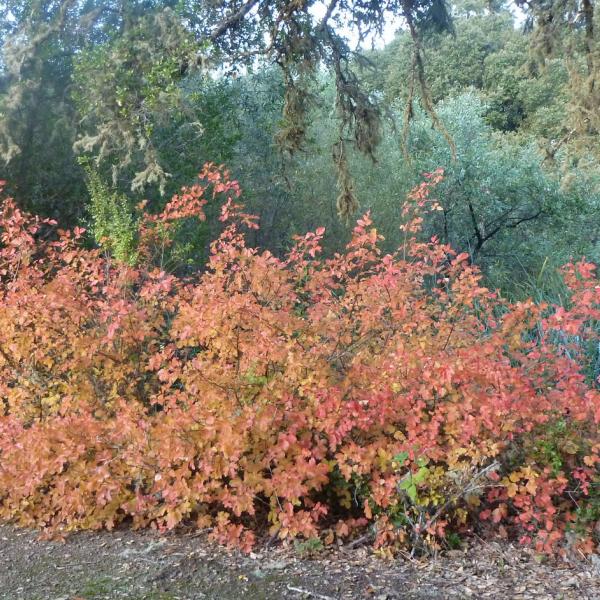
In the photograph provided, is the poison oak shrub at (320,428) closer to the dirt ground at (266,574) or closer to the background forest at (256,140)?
the dirt ground at (266,574)

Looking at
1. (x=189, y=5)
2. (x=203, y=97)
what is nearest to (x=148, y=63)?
(x=189, y=5)

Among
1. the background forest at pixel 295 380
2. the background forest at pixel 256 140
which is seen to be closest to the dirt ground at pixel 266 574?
the background forest at pixel 295 380

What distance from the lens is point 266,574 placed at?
312 cm

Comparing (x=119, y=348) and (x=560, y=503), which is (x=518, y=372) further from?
(x=119, y=348)

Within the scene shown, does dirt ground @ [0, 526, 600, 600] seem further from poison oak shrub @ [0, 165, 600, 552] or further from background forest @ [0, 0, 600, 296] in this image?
background forest @ [0, 0, 600, 296]

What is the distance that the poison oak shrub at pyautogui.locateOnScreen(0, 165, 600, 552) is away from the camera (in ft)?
10.7

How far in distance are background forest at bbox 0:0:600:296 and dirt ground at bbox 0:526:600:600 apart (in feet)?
10.2

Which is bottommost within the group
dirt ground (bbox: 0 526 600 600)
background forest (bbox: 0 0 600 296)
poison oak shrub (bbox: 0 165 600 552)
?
dirt ground (bbox: 0 526 600 600)

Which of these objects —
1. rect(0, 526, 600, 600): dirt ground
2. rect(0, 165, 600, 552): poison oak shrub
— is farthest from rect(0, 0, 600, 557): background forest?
rect(0, 526, 600, 600): dirt ground

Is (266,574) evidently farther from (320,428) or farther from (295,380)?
(295,380)

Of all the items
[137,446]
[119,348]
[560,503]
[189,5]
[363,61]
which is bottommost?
[560,503]

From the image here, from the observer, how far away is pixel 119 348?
4137 mm

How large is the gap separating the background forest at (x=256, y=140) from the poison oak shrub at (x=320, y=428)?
7.56 ft

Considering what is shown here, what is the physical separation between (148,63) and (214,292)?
10.3 ft
